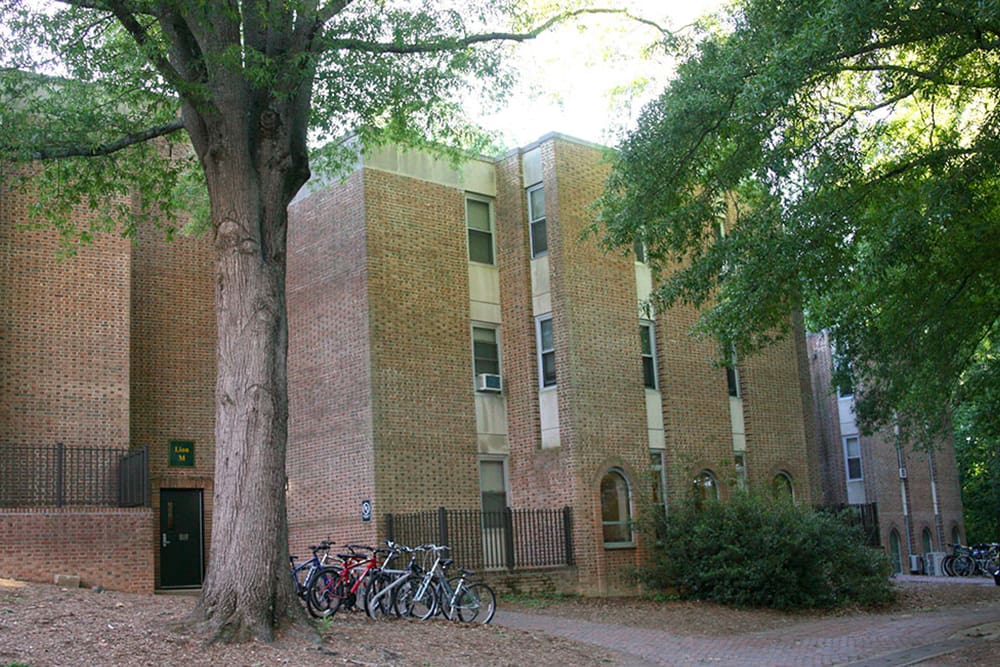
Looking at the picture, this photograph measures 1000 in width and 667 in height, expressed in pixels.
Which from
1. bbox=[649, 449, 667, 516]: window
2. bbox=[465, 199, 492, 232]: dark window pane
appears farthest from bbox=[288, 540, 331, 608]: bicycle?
bbox=[465, 199, 492, 232]: dark window pane

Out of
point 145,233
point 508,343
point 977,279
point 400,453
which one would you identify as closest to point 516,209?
point 508,343

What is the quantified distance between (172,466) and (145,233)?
15.9 ft

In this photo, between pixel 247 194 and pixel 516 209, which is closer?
pixel 247 194

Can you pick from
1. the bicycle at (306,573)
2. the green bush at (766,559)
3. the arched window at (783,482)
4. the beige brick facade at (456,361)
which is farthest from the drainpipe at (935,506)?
the bicycle at (306,573)

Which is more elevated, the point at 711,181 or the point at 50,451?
the point at 711,181

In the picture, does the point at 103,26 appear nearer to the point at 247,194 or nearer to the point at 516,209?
the point at 247,194

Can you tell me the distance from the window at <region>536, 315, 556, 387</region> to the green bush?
3.90 m

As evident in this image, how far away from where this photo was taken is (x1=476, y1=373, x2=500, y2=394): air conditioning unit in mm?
23734

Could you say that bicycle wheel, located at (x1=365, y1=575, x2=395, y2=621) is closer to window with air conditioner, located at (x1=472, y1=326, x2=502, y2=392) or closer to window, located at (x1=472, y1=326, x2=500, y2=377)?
window with air conditioner, located at (x1=472, y1=326, x2=502, y2=392)

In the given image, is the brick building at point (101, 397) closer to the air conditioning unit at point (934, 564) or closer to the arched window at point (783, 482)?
the arched window at point (783, 482)

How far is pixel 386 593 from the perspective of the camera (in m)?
15.3

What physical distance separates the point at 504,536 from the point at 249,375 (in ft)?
37.5

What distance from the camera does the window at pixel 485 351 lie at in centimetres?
2414

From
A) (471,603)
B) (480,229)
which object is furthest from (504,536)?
(480,229)
